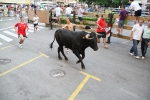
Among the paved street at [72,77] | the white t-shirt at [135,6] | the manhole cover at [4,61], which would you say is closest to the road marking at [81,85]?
the paved street at [72,77]

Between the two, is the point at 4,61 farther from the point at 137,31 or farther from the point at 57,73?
the point at 137,31

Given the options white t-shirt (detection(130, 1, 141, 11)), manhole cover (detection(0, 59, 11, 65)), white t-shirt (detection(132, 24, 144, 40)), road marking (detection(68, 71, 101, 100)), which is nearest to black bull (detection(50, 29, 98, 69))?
road marking (detection(68, 71, 101, 100))

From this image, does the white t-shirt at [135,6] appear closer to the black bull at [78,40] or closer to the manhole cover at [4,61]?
the black bull at [78,40]

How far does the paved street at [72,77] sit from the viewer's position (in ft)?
14.6

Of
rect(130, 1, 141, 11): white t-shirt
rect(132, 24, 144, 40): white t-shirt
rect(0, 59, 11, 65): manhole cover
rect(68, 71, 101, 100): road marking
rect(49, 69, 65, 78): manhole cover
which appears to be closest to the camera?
rect(68, 71, 101, 100): road marking

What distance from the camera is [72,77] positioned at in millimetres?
5504

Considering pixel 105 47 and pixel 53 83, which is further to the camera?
pixel 105 47

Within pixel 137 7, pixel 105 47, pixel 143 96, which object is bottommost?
pixel 143 96

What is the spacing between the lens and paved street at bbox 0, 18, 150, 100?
4465 millimetres

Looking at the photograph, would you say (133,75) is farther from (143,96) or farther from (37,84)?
(37,84)

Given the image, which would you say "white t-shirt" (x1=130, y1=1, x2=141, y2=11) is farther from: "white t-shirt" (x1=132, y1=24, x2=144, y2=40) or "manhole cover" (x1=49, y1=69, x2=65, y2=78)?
"manhole cover" (x1=49, y1=69, x2=65, y2=78)

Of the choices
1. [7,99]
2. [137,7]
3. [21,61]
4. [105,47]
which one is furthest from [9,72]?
[137,7]

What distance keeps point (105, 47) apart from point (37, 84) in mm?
5433

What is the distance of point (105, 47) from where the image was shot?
30.5ft
